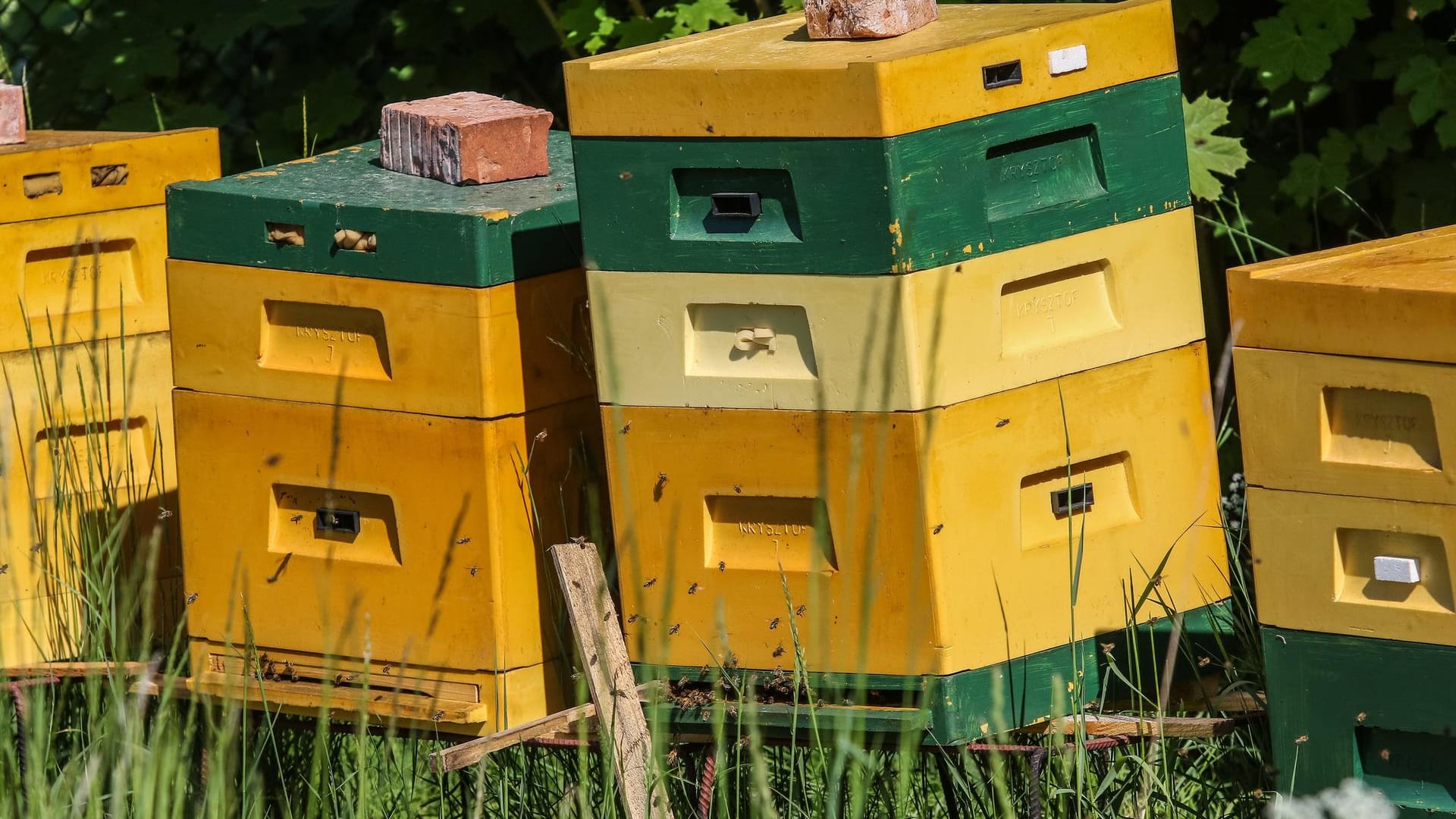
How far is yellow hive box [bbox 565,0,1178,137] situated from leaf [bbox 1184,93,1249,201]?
1.47 meters

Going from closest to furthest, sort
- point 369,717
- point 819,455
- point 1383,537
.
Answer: point 1383,537 → point 819,455 → point 369,717

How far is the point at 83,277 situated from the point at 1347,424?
257 centimetres

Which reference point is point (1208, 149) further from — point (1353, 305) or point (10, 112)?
point (10, 112)

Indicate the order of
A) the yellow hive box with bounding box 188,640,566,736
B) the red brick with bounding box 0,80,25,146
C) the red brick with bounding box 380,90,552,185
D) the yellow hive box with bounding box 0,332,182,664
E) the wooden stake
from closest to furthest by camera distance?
the wooden stake
the yellow hive box with bounding box 188,640,566,736
the red brick with bounding box 380,90,552,185
the yellow hive box with bounding box 0,332,182,664
the red brick with bounding box 0,80,25,146

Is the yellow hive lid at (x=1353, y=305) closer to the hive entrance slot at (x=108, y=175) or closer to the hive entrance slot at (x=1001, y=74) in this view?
the hive entrance slot at (x=1001, y=74)

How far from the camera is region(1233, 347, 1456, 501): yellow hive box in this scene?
254 centimetres

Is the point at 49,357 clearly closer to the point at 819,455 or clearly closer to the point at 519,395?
the point at 519,395

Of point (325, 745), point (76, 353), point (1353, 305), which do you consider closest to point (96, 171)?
point (76, 353)

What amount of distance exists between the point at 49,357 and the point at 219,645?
77 centimetres

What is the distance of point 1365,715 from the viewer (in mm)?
2688

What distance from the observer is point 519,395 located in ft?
10.2

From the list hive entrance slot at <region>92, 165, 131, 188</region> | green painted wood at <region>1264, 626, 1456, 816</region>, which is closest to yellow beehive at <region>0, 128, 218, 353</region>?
hive entrance slot at <region>92, 165, 131, 188</region>

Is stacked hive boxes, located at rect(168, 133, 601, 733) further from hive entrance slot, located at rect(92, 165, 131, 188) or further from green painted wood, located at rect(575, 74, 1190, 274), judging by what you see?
hive entrance slot, located at rect(92, 165, 131, 188)

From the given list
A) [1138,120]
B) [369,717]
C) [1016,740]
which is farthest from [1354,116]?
[369,717]
